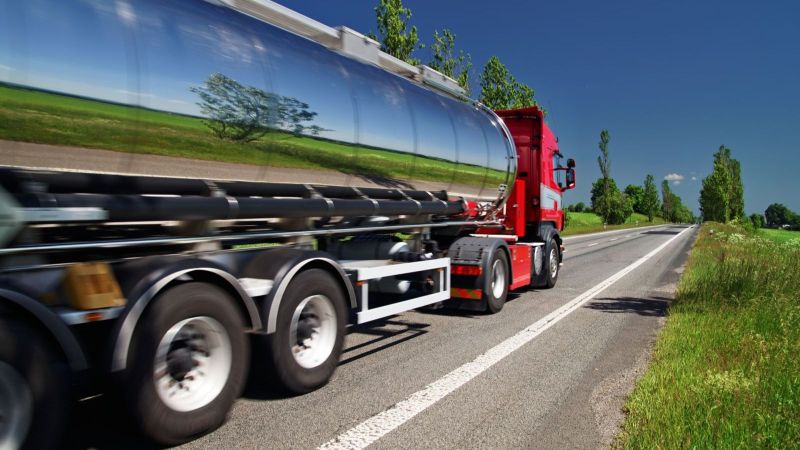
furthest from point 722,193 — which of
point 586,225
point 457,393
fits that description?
point 457,393

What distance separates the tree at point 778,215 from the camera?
15612 centimetres

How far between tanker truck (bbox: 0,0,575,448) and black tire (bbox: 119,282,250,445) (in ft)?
0.04

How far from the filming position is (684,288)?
34.0ft

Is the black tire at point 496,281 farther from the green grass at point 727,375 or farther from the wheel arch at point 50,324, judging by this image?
the wheel arch at point 50,324

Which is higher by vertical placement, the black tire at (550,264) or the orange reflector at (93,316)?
the orange reflector at (93,316)

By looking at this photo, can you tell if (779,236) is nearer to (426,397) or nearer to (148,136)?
(426,397)

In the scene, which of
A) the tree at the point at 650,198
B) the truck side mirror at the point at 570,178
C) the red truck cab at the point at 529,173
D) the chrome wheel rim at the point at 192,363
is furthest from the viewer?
the tree at the point at 650,198

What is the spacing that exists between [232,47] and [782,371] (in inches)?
205

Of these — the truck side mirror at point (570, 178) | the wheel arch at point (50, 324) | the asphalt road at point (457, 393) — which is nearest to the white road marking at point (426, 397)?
the asphalt road at point (457, 393)

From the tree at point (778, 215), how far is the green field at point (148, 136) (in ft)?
594

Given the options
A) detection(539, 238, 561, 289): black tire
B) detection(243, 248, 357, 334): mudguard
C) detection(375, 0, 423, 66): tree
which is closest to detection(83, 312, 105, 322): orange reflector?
detection(243, 248, 357, 334): mudguard

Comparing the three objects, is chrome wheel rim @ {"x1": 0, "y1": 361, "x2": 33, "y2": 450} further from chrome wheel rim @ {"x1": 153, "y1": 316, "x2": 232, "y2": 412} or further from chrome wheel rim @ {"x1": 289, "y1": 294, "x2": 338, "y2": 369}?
chrome wheel rim @ {"x1": 289, "y1": 294, "x2": 338, "y2": 369}

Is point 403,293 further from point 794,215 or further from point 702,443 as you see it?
point 794,215

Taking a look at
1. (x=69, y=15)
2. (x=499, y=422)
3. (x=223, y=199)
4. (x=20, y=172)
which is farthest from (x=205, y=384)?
(x=69, y=15)
